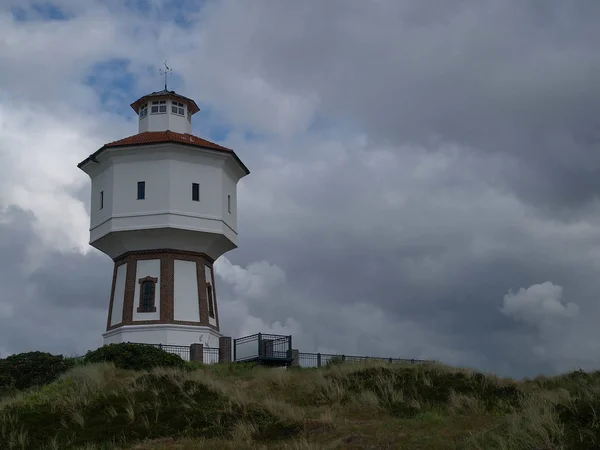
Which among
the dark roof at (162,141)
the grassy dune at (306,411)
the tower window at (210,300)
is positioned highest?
the dark roof at (162,141)

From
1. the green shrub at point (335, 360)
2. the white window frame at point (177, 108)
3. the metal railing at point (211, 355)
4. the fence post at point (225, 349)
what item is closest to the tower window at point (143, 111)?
the white window frame at point (177, 108)

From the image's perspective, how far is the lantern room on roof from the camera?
45.2 meters

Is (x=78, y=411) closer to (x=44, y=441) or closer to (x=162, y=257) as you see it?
(x=44, y=441)

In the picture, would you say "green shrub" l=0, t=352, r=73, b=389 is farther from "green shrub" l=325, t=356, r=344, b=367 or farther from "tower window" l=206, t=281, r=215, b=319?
"green shrub" l=325, t=356, r=344, b=367

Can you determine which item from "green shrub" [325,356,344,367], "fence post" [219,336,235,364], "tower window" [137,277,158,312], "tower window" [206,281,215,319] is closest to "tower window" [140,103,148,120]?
"tower window" [137,277,158,312]

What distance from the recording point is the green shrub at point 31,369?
98.8 ft

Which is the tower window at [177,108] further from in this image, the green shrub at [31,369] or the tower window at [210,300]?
the green shrub at [31,369]

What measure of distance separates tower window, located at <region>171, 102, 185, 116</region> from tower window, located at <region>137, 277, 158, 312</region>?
416 inches

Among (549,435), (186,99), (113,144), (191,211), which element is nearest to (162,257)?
(191,211)

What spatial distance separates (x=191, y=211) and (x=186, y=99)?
Answer: 8258 millimetres

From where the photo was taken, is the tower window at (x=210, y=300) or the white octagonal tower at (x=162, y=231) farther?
the tower window at (x=210, y=300)

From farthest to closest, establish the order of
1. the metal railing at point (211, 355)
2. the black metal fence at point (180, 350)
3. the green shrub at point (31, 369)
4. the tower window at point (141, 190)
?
the tower window at point (141, 190), the metal railing at point (211, 355), the black metal fence at point (180, 350), the green shrub at point (31, 369)

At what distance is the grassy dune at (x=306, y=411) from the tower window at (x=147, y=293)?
11.6 meters

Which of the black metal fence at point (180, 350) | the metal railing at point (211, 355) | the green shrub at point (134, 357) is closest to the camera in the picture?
the green shrub at point (134, 357)
